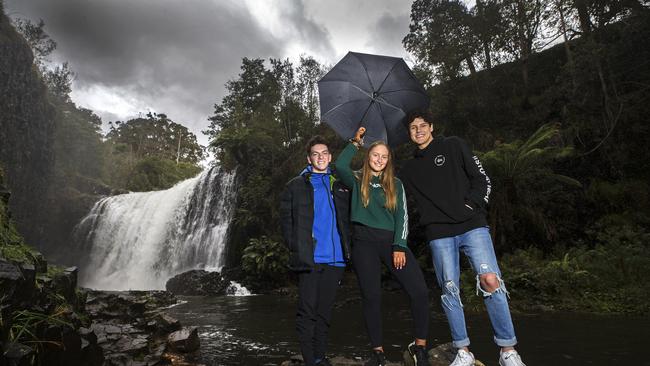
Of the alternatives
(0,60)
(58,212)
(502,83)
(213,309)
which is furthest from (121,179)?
(502,83)

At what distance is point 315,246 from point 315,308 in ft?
1.72

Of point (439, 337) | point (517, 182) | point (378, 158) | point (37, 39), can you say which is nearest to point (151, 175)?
point (37, 39)

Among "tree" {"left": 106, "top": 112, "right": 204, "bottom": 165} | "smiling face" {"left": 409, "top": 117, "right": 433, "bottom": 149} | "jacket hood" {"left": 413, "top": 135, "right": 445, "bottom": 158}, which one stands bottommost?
"jacket hood" {"left": 413, "top": 135, "right": 445, "bottom": 158}

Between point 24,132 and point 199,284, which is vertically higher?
point 24,132

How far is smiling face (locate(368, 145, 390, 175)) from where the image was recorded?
335 cm

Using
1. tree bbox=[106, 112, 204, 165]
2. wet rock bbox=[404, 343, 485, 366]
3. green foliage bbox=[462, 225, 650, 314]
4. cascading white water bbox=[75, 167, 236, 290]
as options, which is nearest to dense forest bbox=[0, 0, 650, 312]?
green foliage bbox=[462, 225, 650, 314]

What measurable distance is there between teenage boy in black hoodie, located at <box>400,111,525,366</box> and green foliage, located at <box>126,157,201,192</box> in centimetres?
4151

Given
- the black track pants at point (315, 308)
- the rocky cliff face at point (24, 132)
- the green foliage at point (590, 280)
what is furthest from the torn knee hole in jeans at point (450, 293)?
the rocky cliff face at point (24, 132)

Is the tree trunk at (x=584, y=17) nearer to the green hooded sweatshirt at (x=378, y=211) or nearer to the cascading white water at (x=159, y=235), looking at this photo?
the green hooded sweatshirt at (x=378, y=211)

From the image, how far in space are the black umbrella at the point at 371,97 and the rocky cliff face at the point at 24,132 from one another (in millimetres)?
23057

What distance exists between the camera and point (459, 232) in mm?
2986

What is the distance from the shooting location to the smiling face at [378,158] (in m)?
3.35

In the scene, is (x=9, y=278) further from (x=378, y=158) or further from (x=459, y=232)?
(x=459, y=232)

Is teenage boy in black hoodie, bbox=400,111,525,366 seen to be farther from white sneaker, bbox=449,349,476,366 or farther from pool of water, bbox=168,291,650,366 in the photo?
pool of water, bbox=168,291,650,366
